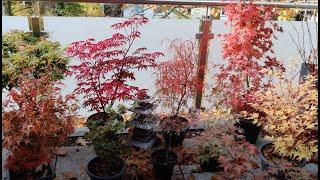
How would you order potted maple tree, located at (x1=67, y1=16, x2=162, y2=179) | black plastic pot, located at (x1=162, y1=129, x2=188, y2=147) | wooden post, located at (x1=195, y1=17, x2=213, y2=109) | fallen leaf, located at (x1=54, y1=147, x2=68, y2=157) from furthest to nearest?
wooden post, located at (x1=195, y1=17, x2=213, y2=109)
black plastic pot, located at (x1=162, y1=129, x2=188, y2=147)
fallen leaf, located at (x1=54, y1=147, x2=68, y2=157)
potted maple tree, located at (x1=67, y1=16, x2=162, y2=179)

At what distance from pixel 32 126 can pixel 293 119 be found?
184cm

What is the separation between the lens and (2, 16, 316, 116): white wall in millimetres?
3809

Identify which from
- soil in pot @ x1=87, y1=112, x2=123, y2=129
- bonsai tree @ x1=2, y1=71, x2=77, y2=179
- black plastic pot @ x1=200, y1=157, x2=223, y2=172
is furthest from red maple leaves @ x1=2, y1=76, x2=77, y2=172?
black plastic pot @ x1=200, y1=157, x2=223, y2=172

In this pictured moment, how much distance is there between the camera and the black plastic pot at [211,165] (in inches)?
126

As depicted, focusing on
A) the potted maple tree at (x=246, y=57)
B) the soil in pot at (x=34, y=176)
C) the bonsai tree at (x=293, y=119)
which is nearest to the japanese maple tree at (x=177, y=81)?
the potted maple tree at (x=246, y=57)

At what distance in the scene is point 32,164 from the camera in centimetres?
265

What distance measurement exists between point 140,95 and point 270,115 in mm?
1121

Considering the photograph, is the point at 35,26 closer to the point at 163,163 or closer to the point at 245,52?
the point at 163,163

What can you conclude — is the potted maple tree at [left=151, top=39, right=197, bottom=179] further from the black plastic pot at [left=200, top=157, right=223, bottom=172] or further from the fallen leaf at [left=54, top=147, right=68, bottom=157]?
the fallen leaf at [left=54, top=147, right=68, bottom=157]

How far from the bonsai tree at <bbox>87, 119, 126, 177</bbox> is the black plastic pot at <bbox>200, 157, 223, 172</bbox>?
2.33ft

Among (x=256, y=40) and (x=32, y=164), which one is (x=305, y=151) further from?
(x=32, y=164)

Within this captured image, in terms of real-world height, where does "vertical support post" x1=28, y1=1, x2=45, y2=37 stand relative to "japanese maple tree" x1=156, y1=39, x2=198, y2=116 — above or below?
above

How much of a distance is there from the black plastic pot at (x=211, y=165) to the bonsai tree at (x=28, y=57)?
145 centimetres

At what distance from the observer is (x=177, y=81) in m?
3.44
